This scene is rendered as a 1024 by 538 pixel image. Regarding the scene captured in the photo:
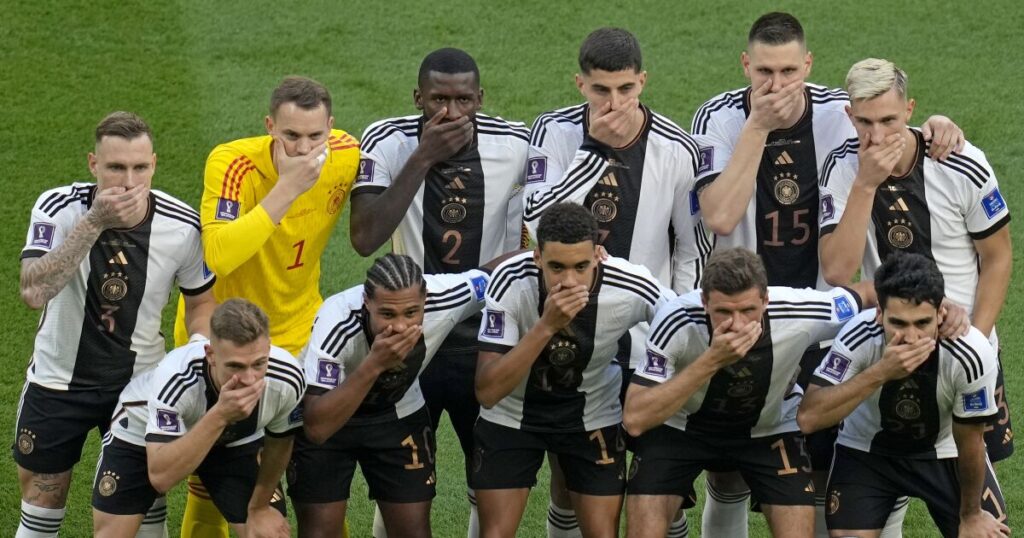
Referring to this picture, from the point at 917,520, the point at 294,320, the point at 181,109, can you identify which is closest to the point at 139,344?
the point at 294,320

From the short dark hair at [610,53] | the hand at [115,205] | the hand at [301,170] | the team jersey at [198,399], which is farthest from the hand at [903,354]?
the hand at [115,205]

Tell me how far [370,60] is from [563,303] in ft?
19.4

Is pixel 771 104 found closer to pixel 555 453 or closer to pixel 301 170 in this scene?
pixel 555 453

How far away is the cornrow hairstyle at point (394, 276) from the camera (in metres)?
5.87

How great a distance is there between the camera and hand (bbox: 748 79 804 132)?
638 cm

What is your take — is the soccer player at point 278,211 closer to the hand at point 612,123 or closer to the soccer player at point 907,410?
the hand at point 612,123

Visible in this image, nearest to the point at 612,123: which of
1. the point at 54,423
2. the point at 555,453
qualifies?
the point at 555,453

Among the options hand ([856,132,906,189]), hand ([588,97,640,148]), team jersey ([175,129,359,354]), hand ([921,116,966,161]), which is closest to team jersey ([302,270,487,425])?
team jersey ([175,129,359,354])

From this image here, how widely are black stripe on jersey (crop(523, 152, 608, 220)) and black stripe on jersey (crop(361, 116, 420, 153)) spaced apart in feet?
2.14

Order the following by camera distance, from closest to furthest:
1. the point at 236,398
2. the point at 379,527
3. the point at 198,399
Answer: the point at 236,398 < the point at 198,399 < the point at 379,527

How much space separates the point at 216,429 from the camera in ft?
18.9

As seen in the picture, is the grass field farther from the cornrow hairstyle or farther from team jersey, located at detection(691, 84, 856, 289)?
the cornrow hairstyle

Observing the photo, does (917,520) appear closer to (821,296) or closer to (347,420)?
(821,296)

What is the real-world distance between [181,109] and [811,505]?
5.94m
